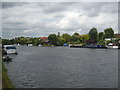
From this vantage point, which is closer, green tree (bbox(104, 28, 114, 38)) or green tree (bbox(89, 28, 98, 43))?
green tree (bbox(89, 28, 98, 43))

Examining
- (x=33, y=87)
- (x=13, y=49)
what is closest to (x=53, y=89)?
(x=33, y=87)

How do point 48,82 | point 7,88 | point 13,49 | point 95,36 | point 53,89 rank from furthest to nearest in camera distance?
1. point 95,36
2. point 13,49
3. point 48,82
4. point 53,89
5. point 7,88

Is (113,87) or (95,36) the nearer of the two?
(113,87)

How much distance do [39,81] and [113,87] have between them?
892 cm

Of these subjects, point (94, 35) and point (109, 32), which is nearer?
point (94, 35)

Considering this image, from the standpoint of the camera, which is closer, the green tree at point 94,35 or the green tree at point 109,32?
the green tree at point 94,35

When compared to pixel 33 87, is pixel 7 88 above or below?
above

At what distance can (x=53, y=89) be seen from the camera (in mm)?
19719

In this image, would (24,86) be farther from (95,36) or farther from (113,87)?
(95,36)

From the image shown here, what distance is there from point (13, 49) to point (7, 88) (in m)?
59.2

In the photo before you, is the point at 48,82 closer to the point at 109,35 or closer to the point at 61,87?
the point at 61,87

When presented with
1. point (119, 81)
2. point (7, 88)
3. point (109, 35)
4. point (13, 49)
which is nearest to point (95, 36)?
point (109, 35)

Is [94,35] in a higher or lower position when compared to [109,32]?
lower

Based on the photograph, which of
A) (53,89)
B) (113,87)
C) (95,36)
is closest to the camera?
(53,89)
